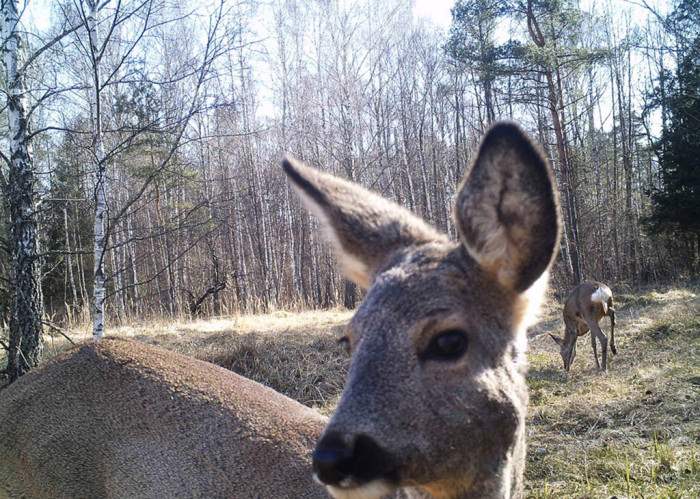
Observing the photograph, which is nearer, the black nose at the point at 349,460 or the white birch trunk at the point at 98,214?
the black nose at the point at 349,460

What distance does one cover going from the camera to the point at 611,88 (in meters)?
34.0

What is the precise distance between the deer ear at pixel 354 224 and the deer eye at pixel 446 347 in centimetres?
60

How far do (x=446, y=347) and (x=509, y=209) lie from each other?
56 cm

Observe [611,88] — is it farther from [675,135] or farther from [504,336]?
[504,336]

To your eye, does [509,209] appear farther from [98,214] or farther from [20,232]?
[98,214]

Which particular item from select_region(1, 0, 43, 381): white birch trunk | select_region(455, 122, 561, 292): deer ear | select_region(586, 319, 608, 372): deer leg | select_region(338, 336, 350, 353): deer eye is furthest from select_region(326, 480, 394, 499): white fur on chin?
select_region(586, 319, 608, 372): deer leg

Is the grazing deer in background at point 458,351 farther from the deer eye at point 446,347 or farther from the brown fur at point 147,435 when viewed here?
the brown fur at point 147,435

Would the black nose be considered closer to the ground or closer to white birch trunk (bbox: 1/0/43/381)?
the ground

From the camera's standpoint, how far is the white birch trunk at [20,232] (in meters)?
6.09

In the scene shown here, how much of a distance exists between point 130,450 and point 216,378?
1.85 ft

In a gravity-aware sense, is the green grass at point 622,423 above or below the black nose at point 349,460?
below

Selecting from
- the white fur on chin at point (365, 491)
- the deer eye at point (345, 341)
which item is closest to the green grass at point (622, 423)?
the deer eye at point (345, 341)

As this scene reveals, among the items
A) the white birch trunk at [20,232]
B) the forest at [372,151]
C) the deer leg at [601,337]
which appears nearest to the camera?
the white birch trunk at [20,232]

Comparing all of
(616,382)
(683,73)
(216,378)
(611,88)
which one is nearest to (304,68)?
(683,73)
